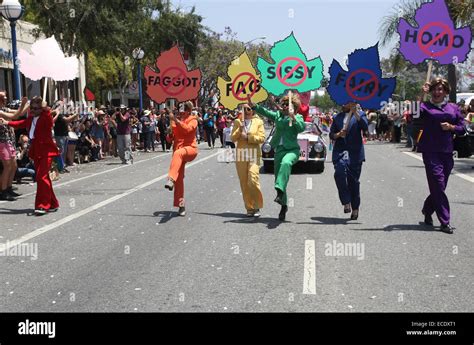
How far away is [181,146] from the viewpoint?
1050 centimetres

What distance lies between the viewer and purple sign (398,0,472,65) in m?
10.1

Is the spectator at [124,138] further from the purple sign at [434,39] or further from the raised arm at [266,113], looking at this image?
the purple sign at [434,39]

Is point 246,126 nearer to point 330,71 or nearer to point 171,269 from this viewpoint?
point 330,71

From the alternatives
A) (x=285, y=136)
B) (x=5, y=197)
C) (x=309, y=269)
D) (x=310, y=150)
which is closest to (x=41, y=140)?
(x=5, y=197)

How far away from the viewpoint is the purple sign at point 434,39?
10.1m

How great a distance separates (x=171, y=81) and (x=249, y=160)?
2.11 m

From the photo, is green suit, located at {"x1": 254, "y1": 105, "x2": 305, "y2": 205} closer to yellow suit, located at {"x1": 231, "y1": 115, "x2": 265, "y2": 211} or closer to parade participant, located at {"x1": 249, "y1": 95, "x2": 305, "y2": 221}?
parade participant, located at {"x1": 249, "y1": 95, "x2": 305, "y2": 221}

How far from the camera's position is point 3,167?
12.3 m

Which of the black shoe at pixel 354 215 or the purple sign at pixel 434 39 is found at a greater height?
the purple sign at pixel 434 39

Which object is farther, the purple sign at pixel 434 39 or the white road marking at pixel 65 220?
the purple sign at pixel 434 39

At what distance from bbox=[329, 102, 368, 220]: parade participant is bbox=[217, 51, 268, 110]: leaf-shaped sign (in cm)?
182

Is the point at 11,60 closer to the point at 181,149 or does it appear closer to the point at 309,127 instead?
the point at 309,127

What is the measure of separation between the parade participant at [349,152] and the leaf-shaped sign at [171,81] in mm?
2697

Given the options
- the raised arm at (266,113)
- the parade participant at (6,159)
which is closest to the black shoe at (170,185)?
the raised arm at (266,113)
